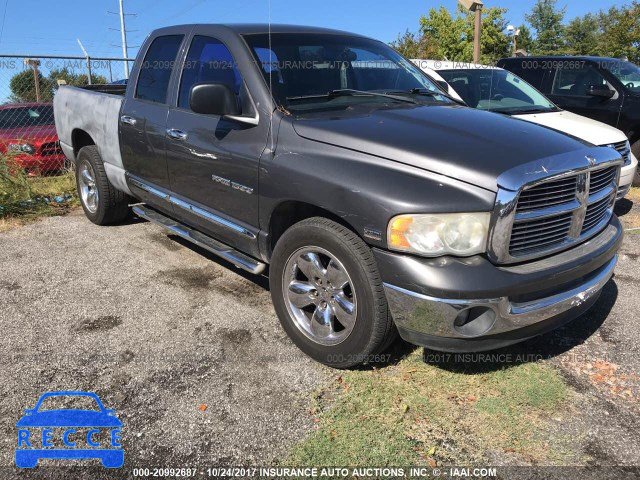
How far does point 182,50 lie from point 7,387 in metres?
2.69

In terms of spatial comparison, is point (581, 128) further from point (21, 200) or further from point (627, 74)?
point (21, 200)

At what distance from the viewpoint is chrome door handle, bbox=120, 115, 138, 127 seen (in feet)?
14.8

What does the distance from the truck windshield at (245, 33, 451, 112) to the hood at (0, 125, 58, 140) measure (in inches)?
261

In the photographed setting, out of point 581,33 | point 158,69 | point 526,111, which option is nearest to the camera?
point 158,69

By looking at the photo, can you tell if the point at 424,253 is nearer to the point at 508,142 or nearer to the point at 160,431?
the point at 508,142

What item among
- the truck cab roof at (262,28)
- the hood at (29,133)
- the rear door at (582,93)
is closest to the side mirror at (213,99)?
the truck cab roof at (262,28)

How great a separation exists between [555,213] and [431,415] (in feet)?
3.97

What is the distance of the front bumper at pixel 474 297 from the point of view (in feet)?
8.06

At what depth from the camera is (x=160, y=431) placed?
2609mm

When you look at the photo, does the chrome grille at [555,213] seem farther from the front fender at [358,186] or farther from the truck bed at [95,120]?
the truck bed at [95,120]

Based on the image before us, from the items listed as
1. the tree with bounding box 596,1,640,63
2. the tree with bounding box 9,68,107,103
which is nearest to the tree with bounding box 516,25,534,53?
the tree with bounding box 596,1,640,63

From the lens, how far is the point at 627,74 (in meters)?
7.78

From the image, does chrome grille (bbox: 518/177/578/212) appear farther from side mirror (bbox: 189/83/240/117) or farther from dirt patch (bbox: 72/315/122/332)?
dirt patch (bbox: 72/315/122/332)

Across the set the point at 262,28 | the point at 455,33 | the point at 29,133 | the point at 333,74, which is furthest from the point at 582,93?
the point at 455,33
